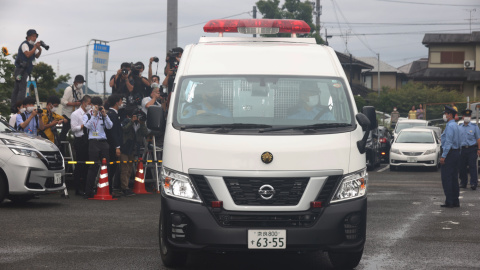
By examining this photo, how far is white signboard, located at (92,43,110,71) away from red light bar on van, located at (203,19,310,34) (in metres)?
16.7

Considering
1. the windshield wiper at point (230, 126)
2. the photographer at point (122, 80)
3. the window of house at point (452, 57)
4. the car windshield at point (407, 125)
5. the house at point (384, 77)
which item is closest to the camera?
the windshield wiper at point (230, 126)

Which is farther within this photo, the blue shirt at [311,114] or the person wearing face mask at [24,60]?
the person wearing face mask at [24,60]

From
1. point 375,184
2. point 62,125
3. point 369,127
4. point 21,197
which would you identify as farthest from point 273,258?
point 375,184

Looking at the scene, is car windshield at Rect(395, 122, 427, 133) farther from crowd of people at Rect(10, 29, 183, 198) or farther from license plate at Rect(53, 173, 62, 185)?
license plate at Rect(53, 173, 62, 185)

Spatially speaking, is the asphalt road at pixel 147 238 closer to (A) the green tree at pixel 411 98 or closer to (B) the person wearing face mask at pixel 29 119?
(B) the person wearing face mask at pixel 29 119

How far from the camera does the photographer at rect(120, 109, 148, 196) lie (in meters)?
16.1

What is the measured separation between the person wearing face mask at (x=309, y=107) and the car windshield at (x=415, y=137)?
22.0 metres

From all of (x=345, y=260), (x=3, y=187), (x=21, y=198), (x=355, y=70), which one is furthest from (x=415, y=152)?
(x=355, y=70)

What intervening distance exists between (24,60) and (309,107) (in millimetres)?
10870

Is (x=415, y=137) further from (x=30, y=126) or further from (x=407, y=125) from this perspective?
(x=30, y=126)

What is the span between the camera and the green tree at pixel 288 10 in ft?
183

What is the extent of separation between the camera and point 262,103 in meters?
8.29

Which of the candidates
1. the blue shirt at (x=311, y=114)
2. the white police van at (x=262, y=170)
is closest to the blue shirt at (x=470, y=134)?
the blue shirt at (x=311, y=114)

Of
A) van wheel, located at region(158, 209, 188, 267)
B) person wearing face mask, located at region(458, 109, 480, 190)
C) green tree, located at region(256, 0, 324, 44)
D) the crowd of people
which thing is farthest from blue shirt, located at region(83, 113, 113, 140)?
green tree, located at region(256, 0, 324, 44)
